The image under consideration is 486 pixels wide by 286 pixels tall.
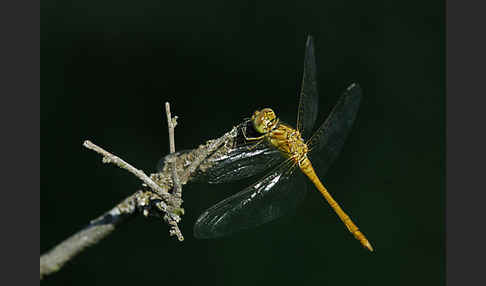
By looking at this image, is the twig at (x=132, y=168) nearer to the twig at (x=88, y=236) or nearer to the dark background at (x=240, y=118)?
the twig at (x=88, y=236)

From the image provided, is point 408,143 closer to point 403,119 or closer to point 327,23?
point 403,119

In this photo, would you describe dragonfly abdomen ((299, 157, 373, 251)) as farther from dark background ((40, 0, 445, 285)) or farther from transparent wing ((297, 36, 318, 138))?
dark background ((40, 0, 445, 285))

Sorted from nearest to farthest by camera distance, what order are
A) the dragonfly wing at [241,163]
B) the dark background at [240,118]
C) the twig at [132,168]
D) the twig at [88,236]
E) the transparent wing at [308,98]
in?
the twig at [132,168] < the twig at [88,236] < the dragonfly wing at [241,163] < the transparent wing at [308,98] < the dark background at [240,118]

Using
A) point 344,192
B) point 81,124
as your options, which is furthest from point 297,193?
point 81,124

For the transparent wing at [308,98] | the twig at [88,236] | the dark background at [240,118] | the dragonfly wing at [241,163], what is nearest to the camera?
the twig at [88,236]

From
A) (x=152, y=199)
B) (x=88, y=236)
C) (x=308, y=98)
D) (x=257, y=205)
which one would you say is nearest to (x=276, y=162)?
(x=257, y=205)

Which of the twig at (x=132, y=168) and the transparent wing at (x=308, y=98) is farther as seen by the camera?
the transparent wing at (x=308, y=98)

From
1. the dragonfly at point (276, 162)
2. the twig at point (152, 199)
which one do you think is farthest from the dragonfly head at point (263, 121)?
the twig at point (152, 199)

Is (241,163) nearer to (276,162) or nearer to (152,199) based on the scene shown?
(276,162)
